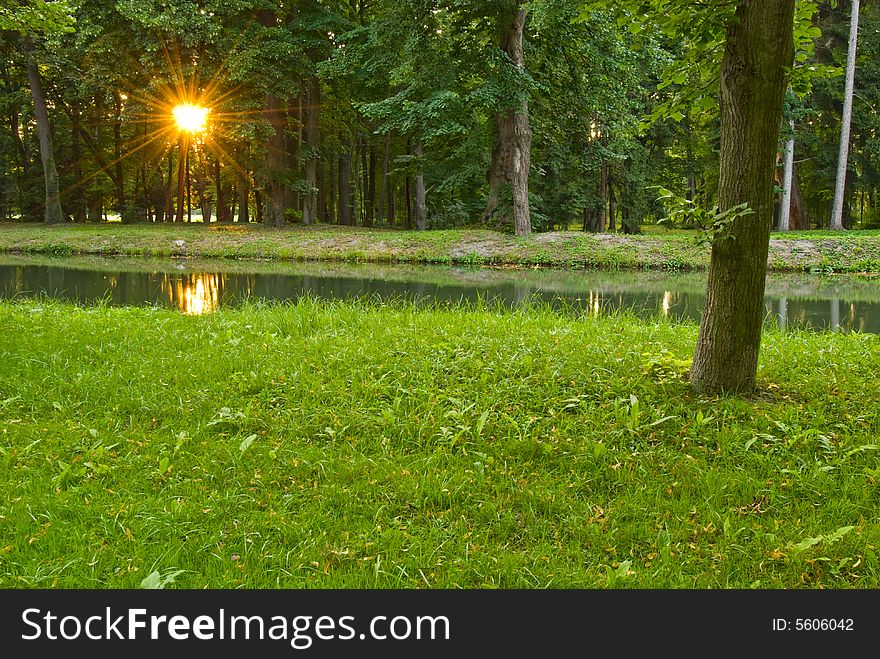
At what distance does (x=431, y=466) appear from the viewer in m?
3.84

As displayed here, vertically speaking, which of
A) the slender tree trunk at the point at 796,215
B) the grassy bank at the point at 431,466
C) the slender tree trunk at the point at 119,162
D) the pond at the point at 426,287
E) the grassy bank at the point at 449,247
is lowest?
the grassy bank at the point at 431,466

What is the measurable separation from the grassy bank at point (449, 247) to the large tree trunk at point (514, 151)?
3.70 ft

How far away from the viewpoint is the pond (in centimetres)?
1112

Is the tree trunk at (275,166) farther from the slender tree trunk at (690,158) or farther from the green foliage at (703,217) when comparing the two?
the green foliage at (703,217)

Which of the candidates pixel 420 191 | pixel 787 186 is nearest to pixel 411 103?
pixel 420 191

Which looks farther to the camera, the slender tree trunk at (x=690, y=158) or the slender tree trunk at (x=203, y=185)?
the slender tree trunk at (x=203, y=185)

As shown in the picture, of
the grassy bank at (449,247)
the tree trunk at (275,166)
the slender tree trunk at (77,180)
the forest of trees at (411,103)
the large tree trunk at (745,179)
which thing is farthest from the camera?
the slender tree trunk at (77,180)

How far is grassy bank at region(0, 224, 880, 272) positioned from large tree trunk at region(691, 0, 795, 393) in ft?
42.2

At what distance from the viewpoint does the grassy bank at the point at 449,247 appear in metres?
19.0

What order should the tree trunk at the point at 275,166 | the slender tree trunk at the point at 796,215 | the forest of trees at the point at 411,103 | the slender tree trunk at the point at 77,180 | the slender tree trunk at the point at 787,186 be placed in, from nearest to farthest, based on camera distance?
the forest of trees at the point at 411,103 → the slender tree trunk at the point at 787,186 → the tree trunk at the point at 275,166 → the slender tree trunk at the point at 796,215 → the slender tree trunk at the point at 77,180

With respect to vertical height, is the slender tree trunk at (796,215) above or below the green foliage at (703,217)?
above

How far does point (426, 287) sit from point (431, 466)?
10.2m

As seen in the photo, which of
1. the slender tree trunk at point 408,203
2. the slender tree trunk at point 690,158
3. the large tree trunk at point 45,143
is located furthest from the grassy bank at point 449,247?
the slender tree trunk at point 408,203
